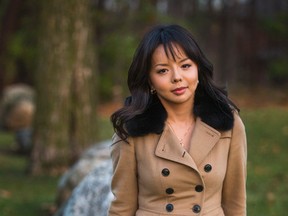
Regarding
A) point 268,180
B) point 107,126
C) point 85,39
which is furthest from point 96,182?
point 107,126

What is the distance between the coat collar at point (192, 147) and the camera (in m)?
3.04

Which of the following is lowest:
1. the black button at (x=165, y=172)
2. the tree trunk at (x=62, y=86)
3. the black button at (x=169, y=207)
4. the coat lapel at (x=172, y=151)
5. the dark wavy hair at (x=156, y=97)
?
the tree trunk at (x=62, y=86)

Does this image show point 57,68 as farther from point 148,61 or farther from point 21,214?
point 148,61

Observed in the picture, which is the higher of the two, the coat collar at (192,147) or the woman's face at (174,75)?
the woman's face at (174,75)

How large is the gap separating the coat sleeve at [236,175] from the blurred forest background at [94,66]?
3.69 m

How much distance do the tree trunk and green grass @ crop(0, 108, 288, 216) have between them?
0.37 meters

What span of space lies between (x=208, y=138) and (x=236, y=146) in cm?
13

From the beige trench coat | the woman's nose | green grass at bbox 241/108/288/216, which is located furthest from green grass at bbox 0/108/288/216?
the woman's nose

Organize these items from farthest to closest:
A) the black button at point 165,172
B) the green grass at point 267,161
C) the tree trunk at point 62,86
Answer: the tree trunk at point 62,86
the green grass at point 267,161
the black button at point 165,172

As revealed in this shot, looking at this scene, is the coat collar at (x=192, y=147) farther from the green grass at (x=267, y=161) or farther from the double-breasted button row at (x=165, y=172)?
the green grass at (x=267, y=161)

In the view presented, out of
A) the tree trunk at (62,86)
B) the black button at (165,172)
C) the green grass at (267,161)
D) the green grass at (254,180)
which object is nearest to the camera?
the black button at (165,172)

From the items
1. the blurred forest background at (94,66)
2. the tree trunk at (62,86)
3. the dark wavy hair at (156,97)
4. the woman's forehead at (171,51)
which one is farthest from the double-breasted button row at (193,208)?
the tree trunk at (62,86)

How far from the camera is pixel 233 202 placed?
3180 mm

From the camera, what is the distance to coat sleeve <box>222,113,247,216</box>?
3.10 meters
